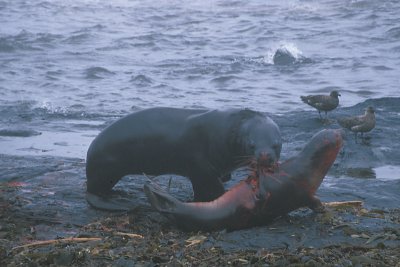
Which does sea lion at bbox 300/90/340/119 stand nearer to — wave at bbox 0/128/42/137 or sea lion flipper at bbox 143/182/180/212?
wave at bbox 0/128/42/137

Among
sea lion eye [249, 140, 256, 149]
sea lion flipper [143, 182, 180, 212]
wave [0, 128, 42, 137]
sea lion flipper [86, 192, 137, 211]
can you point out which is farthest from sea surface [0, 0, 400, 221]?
sea lion flipper [143, 182, 180, 212]

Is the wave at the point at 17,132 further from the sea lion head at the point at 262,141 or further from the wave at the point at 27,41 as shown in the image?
the wave at the point at 27,41

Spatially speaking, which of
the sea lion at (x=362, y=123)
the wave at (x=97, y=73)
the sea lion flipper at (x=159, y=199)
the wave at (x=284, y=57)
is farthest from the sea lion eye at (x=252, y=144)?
the wave at (x=284, y=57)

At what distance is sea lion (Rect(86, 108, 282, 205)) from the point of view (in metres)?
6.57

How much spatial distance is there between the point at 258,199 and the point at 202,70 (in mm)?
11295

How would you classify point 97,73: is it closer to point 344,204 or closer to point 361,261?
point 344,204

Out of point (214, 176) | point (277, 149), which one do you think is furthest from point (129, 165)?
point (277, 149)

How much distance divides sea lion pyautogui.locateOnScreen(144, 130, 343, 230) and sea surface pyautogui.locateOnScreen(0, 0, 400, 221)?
1145mm

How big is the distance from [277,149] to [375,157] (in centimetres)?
357

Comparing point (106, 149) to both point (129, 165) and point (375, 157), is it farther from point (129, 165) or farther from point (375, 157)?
point (375, 157)

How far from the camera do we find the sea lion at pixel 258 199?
5.87 metres

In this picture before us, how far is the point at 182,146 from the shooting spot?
684cm

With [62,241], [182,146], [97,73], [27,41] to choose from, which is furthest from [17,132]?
[27,41]

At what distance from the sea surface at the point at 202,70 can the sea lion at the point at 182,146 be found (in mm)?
896
